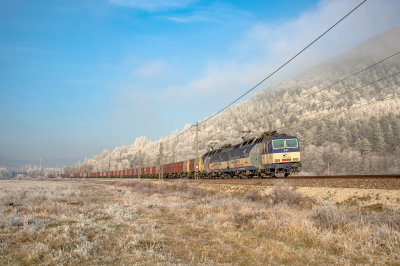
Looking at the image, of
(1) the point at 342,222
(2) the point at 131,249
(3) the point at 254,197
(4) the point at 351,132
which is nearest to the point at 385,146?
(4) the point at 351,132

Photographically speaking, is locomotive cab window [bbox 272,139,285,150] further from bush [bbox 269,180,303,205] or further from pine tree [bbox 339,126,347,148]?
pine tree [bbox 339,126,347,148]

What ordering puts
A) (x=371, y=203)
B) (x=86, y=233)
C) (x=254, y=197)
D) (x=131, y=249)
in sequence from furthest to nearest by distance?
(x=254, y=197), (x=371, y=203), (x=86, y=233), (x=131, y=249)

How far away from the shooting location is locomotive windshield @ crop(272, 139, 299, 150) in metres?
20.9

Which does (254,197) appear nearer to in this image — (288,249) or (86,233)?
(288,249)

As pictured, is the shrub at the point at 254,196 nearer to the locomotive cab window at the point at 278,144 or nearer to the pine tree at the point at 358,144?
the locomotive cab window at the point at 278,144

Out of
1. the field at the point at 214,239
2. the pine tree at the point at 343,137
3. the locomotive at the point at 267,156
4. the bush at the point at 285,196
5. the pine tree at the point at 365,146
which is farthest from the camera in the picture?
the pine tree at the point at 343,137

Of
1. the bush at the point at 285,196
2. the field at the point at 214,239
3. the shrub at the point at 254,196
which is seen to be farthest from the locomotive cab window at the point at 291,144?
the field at the point at 214,239

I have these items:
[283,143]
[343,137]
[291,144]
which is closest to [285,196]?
[283,143]

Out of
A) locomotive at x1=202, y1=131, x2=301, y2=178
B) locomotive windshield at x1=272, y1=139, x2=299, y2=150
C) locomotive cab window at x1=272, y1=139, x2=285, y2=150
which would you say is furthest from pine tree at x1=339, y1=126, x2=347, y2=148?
locomotive cab window at x1=272, y1=139, x2=285, y2=150

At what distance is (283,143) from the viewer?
68.9ft

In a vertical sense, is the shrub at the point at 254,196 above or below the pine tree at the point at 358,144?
below

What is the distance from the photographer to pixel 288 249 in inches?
256

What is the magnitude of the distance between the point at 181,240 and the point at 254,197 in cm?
922

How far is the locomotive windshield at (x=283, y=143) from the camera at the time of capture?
68.5 feet
